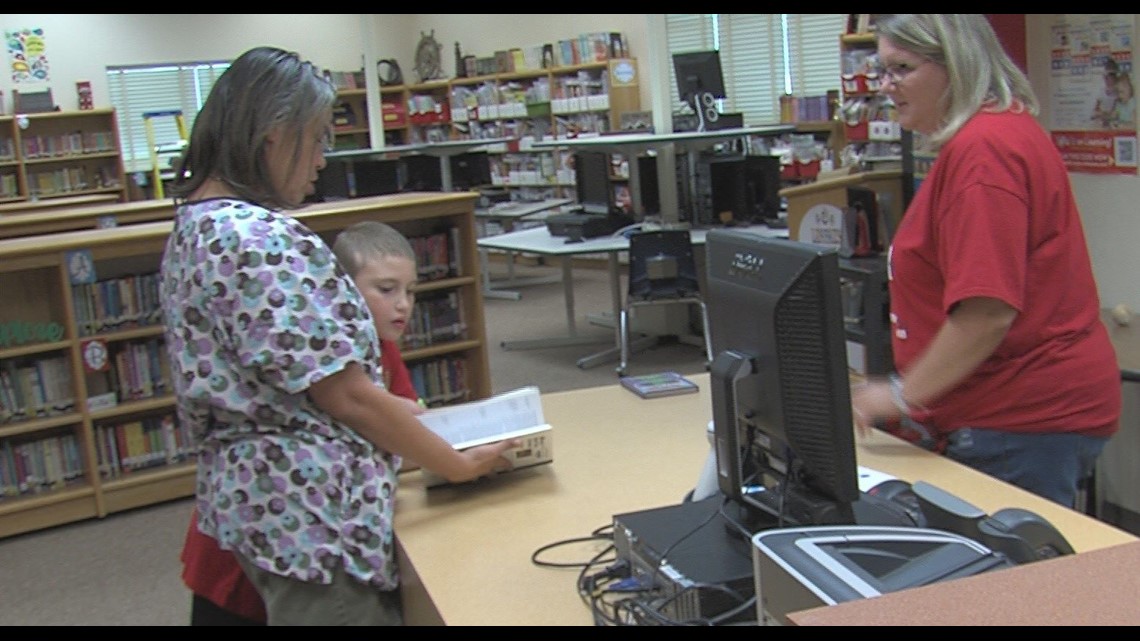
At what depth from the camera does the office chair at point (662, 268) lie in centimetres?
588

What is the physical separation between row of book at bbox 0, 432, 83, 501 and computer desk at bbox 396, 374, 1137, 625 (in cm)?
260

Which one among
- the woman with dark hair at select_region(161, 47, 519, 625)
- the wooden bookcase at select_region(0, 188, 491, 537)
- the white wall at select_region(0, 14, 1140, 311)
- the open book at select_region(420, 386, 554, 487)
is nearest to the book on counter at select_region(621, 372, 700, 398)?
the open book at select_region(420, 386, 554, 487)

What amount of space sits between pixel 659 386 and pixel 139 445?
2.59m

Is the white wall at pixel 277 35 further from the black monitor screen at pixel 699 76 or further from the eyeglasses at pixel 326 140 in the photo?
the eyeglasses at pixel 326 140

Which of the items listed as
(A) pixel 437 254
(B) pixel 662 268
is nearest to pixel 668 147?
(B) pixel 662 268

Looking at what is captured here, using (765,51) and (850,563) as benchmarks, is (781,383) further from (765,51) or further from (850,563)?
(765,51)

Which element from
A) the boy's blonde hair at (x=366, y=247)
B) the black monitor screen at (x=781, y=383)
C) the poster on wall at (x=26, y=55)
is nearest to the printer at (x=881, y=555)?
the black monitor screen at (x=781, y=383)

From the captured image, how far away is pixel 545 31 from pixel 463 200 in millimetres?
6405

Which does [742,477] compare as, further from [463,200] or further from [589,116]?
[589,116]

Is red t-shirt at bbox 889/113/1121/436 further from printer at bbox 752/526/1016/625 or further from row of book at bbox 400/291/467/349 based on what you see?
row of book at bbox 400/291/467/349

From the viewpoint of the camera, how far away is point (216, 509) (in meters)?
1.58

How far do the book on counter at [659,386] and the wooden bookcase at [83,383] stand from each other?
223 centimetres

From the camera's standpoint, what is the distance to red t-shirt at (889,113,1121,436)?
1767 mm

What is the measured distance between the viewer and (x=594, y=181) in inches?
263
